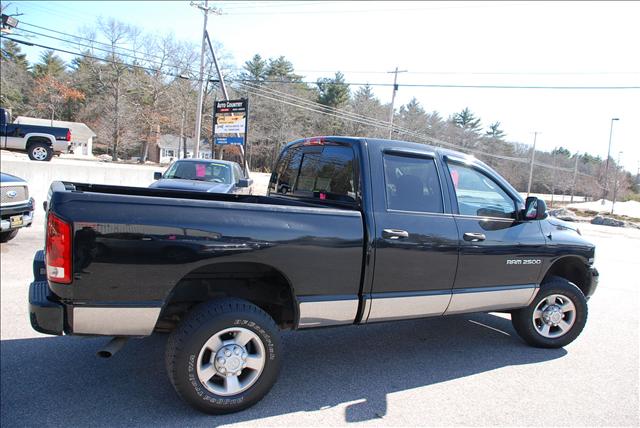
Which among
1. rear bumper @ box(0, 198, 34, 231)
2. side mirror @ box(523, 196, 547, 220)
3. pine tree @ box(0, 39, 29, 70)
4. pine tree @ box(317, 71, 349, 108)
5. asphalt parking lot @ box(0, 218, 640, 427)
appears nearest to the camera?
asphalt parking lot @ box(0, 218, 640, 427)

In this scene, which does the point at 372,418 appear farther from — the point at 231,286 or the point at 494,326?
the point at 494,326

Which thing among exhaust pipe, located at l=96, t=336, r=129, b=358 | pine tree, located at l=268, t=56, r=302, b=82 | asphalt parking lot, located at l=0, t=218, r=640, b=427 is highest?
pine tree, located at l=268, t=56, r=302, b=82

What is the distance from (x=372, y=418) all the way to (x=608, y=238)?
572 cm

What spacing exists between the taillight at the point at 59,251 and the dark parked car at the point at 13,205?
5.45 m

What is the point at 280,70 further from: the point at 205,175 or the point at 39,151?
→ the point at 205,175

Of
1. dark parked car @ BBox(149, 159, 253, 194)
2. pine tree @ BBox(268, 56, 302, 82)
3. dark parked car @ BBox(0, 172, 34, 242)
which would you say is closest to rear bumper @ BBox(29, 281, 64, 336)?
dark parked car @ BBox(0, 172, 34, 242)

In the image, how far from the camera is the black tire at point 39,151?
20.3 metres

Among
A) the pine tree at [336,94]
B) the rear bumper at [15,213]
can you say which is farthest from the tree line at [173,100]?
the rear bumper at [15,213]

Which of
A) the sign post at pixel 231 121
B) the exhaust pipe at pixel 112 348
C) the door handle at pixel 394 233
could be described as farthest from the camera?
the sign post at pixel 231 121

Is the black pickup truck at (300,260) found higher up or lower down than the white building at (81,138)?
lower down

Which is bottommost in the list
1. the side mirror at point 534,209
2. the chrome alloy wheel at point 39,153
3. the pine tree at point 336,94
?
the side mirror at point 534,209

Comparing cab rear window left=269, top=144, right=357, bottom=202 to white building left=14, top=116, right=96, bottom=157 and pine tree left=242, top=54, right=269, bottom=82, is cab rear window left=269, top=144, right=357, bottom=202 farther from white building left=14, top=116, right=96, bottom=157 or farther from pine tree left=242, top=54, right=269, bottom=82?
white building left=14, top=116, right=96, bottom=157

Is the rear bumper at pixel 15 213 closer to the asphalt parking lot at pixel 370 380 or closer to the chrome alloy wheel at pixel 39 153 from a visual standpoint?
the asphalt parking lot at pixel 370 380

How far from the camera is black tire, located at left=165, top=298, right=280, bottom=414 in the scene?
112 inches
